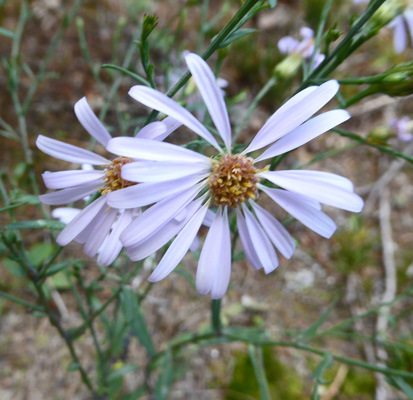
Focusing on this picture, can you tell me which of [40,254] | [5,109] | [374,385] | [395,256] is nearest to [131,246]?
[40,254]

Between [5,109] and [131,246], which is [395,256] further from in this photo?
[5,109]

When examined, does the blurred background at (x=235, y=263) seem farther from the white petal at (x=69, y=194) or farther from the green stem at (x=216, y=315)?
the white petal at (x=69, y=194)

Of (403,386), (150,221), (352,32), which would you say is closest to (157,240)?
(150,221)

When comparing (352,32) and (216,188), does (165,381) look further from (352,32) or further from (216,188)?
(352,32)

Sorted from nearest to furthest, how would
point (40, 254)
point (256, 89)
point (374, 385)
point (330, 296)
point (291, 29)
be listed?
point (40, 254), point (374, 385), point (330, 296), point (256, 89), point (291, 29)

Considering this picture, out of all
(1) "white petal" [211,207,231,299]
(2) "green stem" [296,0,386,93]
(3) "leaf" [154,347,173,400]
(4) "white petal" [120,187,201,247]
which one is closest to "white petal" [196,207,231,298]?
(1) "white petal" [211,207,231,299]

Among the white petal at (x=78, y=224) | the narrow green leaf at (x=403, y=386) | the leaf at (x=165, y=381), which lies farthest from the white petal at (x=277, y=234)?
the leaf at (x=165, y=381)
